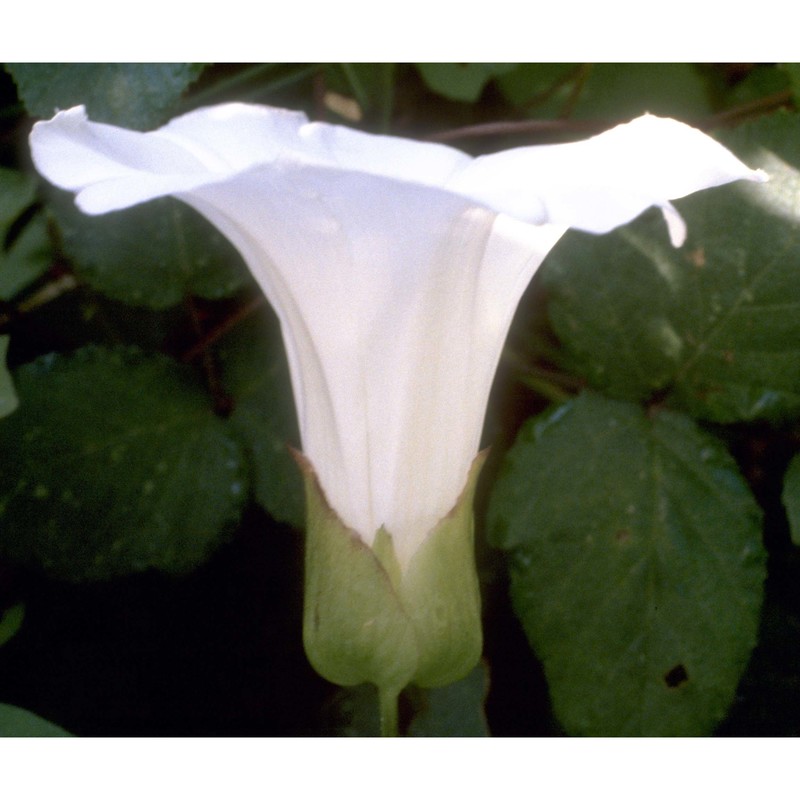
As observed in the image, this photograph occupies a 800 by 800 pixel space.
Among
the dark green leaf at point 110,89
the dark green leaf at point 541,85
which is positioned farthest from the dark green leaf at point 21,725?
the dark green leaf at point 541,85

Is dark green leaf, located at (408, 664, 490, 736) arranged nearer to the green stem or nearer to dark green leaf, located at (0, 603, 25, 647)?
the green stem

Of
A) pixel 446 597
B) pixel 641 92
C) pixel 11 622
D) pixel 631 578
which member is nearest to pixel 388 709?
pixel 446 597

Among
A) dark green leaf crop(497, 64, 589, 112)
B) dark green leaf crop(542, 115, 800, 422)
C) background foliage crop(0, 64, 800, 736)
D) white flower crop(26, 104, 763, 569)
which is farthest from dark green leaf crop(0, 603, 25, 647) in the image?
dark green leaf crop(497, 64, 589, 112)

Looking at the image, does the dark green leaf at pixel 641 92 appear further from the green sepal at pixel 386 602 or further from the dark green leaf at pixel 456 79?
the green sepal at pixel 386 602

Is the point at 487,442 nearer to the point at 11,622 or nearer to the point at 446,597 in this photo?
the point at 446,597

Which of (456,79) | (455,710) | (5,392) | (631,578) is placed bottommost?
(455,710)

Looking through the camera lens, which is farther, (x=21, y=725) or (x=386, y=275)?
(x=21, y=725)
